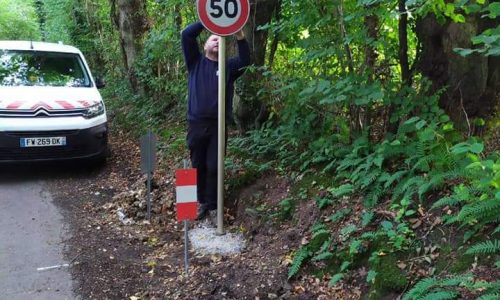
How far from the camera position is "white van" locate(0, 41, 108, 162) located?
23.5 feet

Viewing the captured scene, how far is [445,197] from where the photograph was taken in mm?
3793

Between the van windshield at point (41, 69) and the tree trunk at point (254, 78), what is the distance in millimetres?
3145

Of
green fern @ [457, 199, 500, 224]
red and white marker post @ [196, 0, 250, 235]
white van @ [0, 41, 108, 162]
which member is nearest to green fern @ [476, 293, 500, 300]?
green fern @ [457, 199, 500, 224]

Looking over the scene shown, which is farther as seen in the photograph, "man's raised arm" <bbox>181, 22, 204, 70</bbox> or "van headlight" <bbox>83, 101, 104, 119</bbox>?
"van headlight" <bbox>83, 101, 104, 119</bbox>

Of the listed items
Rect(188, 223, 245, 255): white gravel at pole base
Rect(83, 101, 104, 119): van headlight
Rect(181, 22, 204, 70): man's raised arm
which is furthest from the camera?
Rect(83, 101, 104, 119): van headlight

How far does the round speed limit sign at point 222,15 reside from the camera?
4.80 meters

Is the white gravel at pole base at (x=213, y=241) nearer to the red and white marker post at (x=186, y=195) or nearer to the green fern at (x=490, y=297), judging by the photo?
the red and white marker post at (x=186, y=195)

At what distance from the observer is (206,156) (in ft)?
19.0

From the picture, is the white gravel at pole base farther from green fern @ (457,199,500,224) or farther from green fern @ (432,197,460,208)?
green fern @ (457,199,500,224)

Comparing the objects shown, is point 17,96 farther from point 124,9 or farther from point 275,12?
point 124,9

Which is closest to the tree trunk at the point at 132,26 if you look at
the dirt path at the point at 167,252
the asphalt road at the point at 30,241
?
the asphalt road at the point at 30,241

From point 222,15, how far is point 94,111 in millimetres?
3786

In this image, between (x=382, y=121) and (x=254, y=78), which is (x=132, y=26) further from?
(x=382, y=121)

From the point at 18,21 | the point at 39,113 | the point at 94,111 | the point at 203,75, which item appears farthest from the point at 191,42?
the point at 18,21
